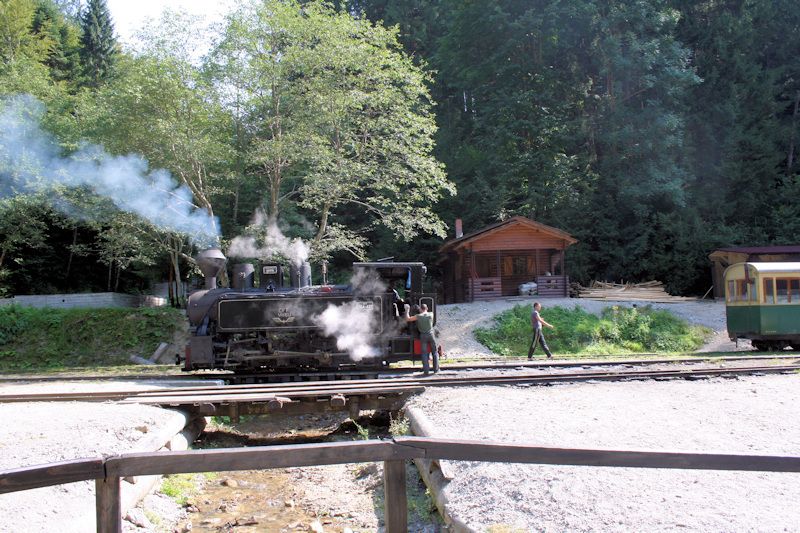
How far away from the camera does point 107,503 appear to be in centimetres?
384

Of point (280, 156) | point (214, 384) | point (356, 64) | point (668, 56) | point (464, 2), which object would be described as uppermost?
point (464, 2)

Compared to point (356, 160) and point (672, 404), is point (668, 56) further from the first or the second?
point (672, 404)

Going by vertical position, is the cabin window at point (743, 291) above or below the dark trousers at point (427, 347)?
above

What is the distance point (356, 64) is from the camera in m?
21.5

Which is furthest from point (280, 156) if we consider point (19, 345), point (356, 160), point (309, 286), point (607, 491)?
point (607, 491)

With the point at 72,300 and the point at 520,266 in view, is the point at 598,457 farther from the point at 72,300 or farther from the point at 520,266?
the point at 72,300

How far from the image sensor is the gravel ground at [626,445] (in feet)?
16.3

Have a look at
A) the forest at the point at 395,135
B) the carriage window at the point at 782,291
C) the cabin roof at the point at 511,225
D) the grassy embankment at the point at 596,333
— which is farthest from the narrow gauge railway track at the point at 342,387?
the cabin roof at the point at 511,225

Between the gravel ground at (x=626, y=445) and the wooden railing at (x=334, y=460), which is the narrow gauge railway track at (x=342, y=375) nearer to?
the gravel ground at (x=626, y=445)

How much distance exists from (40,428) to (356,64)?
16.2 metres

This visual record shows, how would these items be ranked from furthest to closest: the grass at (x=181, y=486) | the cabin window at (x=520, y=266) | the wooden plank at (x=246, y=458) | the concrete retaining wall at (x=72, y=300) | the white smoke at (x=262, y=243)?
the cabin window at (x=520, y=266) → the concrete retaining wall at (x=72, y=300) → the white smoke at (x=262, y=243) → the grass at (x=181, y=486) → the wooden plank at (x=246, y=458)

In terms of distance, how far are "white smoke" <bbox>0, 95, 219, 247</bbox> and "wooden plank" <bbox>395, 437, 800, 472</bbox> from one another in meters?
17.8

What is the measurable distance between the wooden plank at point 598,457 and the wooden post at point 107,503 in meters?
1.68

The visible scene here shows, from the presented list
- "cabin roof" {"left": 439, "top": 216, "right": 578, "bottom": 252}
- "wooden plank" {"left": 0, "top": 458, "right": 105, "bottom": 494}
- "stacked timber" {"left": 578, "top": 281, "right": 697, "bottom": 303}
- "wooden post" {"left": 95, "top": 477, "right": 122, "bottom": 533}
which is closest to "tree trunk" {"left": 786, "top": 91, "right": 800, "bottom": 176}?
"stacked timber" {"left": 578, "top": 281, "right": 697, "bottom": 303}
